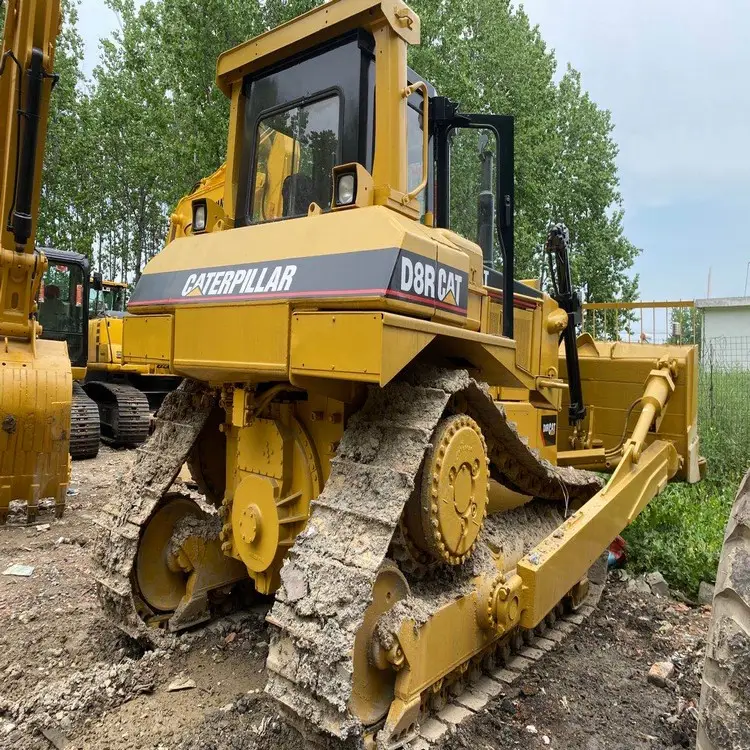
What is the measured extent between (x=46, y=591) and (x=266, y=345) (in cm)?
307

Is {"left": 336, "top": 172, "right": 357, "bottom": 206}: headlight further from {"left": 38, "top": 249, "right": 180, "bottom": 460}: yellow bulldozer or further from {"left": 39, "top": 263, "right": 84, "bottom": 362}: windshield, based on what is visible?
{"left": 39, "top": 263, "right": 84, "bottom": 362}: windshield

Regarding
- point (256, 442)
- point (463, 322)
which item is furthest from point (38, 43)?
point (463, 322)

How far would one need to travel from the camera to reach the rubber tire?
1.81 m

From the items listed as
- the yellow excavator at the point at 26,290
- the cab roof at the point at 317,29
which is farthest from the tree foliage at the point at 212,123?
the cab roof at the point at 317,29

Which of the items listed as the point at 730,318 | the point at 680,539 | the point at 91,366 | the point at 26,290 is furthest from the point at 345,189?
the point at 730,318

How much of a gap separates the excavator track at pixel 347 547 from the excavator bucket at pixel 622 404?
2.41 metres

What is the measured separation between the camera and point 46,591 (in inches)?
174

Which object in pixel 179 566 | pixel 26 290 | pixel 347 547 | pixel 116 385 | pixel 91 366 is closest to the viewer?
pixel 347 547

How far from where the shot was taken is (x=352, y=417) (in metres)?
2.71

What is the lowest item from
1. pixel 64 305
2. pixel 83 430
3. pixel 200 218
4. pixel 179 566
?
pixel 179 566

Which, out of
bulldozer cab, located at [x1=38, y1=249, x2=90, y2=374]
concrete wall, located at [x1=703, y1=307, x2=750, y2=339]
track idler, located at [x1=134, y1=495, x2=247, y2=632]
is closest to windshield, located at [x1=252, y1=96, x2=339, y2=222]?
track idler, located at [x1=134, y1=495, x2=247, y2=632]

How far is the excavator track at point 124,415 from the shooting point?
10.8 metres

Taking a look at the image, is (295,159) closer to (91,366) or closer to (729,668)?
(729,668)

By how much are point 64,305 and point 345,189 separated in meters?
8.77
